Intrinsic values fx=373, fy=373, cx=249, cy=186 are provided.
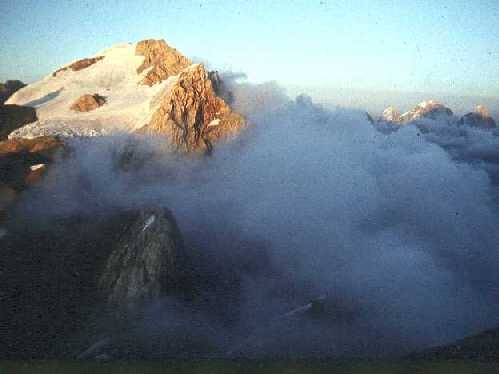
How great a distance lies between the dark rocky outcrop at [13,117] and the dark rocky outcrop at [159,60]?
2087 cm

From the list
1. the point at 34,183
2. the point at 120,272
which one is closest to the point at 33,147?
the point at 34,183

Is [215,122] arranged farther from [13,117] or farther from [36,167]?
[36,167]

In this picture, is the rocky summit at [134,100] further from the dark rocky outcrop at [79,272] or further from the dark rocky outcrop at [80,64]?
the dark rocky outcrop at [79,272]

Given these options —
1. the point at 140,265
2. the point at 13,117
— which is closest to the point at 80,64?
the point at 13,117

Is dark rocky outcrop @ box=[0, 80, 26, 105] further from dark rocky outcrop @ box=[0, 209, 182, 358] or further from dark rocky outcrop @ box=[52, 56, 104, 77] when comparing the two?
dark rocky outcrop @ box=[0, 209, 182, 358]

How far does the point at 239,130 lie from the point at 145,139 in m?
24.3

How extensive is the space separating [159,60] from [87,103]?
21131mm

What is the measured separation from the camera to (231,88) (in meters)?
84.3

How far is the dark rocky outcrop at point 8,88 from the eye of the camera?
76.6 meters

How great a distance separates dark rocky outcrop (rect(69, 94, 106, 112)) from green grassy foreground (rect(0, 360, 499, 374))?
64.0 m

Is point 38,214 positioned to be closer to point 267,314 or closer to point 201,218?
point 201,218

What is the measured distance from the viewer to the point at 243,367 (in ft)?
15.1

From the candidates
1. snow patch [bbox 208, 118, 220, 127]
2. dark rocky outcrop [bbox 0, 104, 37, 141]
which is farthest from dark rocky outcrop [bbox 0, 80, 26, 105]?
snow patch [bbox 208, 118, 220, 127]

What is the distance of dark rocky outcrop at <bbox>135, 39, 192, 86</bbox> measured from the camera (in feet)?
241
